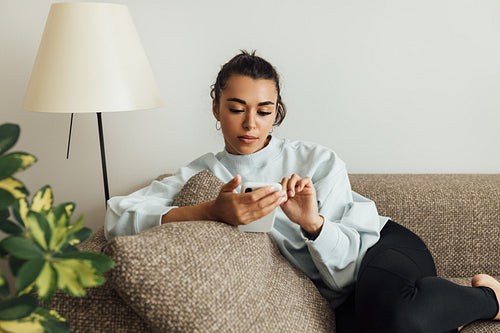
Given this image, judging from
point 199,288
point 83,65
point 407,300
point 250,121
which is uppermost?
point 83,65

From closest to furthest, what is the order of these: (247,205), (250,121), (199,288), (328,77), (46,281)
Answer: (46,281), (199,288), (247,205), (250,121), (328,77)

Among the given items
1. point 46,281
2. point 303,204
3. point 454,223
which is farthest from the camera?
point 454,223

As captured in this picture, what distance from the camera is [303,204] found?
3.69ft

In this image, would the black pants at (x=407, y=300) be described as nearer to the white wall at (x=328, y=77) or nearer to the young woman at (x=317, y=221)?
the young woman at (x=317, y=221)

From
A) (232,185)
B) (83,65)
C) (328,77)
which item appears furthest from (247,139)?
(328,77)

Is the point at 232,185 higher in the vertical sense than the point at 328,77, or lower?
lower

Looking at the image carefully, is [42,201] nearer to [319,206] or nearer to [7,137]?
[7,137]

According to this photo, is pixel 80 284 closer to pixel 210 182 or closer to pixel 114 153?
pixel 210 182

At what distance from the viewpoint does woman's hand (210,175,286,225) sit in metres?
0.99

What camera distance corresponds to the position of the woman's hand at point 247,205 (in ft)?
3.26

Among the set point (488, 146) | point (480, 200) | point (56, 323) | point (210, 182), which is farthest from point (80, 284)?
point (488, 146)

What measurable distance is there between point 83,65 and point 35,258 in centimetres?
97

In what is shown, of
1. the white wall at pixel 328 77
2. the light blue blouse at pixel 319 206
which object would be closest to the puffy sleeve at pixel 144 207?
the light blue blouse at pixel 319 206

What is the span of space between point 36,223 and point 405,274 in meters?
0.83
